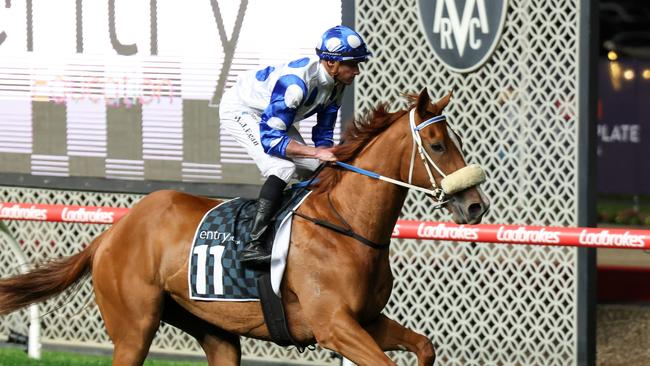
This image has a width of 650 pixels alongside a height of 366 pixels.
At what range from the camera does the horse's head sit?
6043 millimetres

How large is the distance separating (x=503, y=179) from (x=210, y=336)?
234cm

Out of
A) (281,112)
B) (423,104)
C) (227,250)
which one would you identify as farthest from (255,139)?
(423,104)

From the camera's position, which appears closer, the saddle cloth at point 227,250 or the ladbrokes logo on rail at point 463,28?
the saddle cloth at point 227,250

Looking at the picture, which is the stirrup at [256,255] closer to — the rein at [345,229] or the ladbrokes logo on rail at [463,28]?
the rein at [345,229]

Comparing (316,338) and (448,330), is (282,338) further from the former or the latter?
(448,330)

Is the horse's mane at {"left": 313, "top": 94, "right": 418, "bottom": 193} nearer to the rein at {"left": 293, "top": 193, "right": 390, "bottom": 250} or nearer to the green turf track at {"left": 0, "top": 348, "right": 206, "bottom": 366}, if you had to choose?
the rein at {"left": 293, "top": 193, "right": 390, "bottom": 250}

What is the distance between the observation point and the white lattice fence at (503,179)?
8492 millimetres

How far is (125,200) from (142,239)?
8.44 ft

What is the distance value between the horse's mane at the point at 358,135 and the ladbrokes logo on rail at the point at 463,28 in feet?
6.88

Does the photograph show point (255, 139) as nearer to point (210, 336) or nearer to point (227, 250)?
point (227, 250)

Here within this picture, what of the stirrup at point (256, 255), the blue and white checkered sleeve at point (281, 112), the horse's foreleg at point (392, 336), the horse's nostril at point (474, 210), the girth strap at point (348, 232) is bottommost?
the horse's foreleg at point (392, 336)

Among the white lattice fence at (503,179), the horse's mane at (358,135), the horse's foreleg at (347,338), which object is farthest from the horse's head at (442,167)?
the white lattice fence at (503,179)

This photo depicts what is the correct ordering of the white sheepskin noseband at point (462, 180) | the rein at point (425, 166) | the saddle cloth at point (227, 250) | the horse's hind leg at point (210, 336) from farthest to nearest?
the horse's hind leg at point (210, 336) → the saddle cloth at point (227, 250) → the rein at point (425, 166) → the white sheepskin noseband at point (462, 180)

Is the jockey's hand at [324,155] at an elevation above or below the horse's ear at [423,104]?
below
